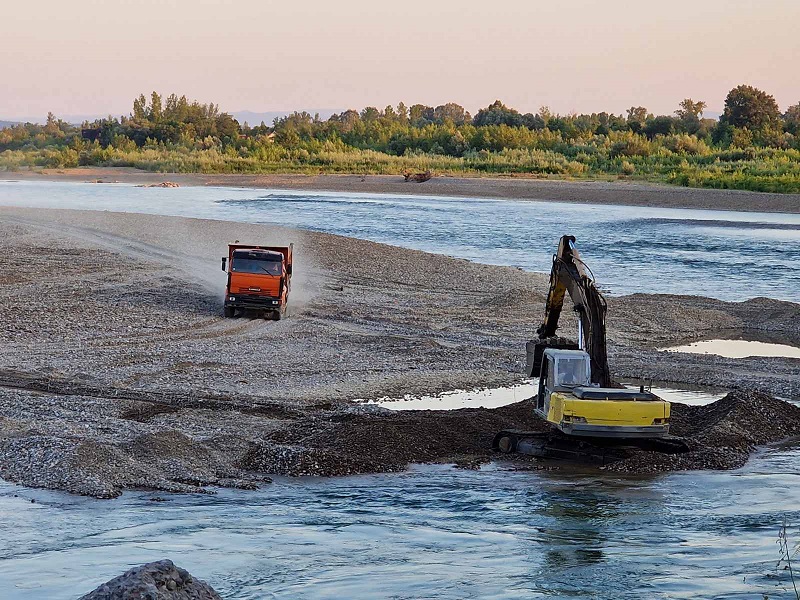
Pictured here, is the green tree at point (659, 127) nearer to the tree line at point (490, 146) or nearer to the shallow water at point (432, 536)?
the tree line at point (490, 146)

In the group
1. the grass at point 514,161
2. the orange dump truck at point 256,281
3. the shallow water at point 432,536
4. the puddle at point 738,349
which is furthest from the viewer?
the grass at point 514,161

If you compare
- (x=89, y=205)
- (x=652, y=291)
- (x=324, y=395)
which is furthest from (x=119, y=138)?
(x=324, y=395)

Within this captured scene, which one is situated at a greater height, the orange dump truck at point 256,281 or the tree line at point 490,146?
the tree line at point 490,146

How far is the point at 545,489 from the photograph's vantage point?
16141mm

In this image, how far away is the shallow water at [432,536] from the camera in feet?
41.0

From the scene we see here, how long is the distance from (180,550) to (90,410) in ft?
21.3

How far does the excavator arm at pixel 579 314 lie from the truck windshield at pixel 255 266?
11.0 m

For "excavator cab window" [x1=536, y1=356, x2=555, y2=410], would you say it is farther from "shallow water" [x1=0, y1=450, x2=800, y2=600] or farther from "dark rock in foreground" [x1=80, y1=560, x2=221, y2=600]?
"dark rock in foreground" [x1=80, y1=560, x2=221, y2=600]

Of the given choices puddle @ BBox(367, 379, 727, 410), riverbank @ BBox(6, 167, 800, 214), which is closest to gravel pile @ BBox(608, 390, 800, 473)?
puddle @ BBox(367, 379, 727, 410)

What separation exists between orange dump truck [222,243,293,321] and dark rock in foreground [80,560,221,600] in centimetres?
2035

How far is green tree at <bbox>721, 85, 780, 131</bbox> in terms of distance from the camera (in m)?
119

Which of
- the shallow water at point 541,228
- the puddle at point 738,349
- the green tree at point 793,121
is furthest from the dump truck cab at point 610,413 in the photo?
the green tree at point 793,121

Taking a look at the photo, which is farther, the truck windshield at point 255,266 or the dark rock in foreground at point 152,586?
the truck windshield at point 255,266

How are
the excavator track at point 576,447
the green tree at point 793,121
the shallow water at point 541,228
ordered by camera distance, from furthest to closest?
the green tree at point 793,121
the shallow water at point 541,228
the excavator track at point 576,447
